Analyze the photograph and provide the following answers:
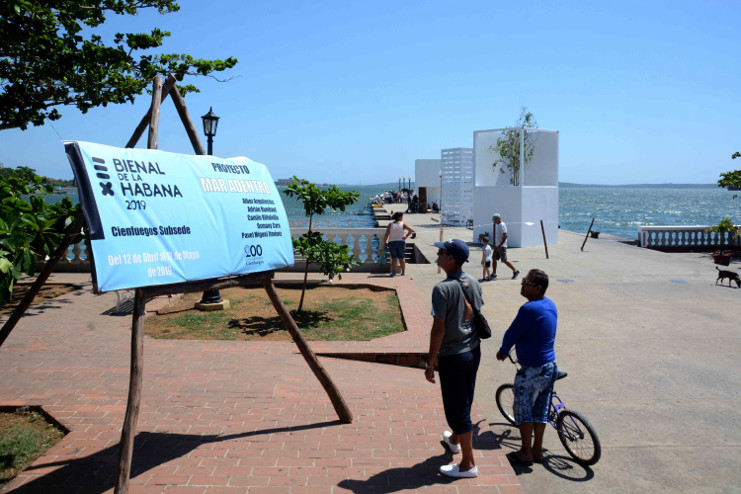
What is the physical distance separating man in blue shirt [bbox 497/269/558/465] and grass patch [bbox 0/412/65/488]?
12.7 feet

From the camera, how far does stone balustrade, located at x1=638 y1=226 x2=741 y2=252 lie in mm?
23516

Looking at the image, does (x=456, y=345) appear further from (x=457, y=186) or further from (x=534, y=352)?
(x=457, y=186)

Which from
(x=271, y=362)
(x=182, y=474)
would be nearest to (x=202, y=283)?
(x=182, y=474)

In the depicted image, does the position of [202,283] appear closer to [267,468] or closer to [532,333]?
[267,468]

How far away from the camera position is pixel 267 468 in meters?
4.41

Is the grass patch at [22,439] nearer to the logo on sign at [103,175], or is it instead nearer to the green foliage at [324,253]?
the logo on sign at [103,175]

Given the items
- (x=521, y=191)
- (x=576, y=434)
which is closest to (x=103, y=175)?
(x=576, y=434)

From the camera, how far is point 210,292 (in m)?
10.1

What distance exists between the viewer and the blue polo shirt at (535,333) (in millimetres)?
4516

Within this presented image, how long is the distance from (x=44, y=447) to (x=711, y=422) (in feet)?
20.0

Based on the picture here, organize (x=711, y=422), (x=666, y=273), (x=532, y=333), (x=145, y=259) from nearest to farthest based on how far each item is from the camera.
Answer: (x=145, y=259), (x=532, y=333), (x=711, y=422), (x=666, y=273)

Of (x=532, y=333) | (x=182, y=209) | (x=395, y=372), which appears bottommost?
(x=395, y=372)

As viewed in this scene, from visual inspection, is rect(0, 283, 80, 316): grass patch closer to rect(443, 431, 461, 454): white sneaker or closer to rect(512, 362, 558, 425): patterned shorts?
rect(443, 431, 461, 454): white sneaker

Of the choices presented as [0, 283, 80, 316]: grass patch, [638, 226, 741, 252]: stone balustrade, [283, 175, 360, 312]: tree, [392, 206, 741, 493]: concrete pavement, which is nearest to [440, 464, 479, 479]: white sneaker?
[392, 206, 741, 493]: concrete pavement
